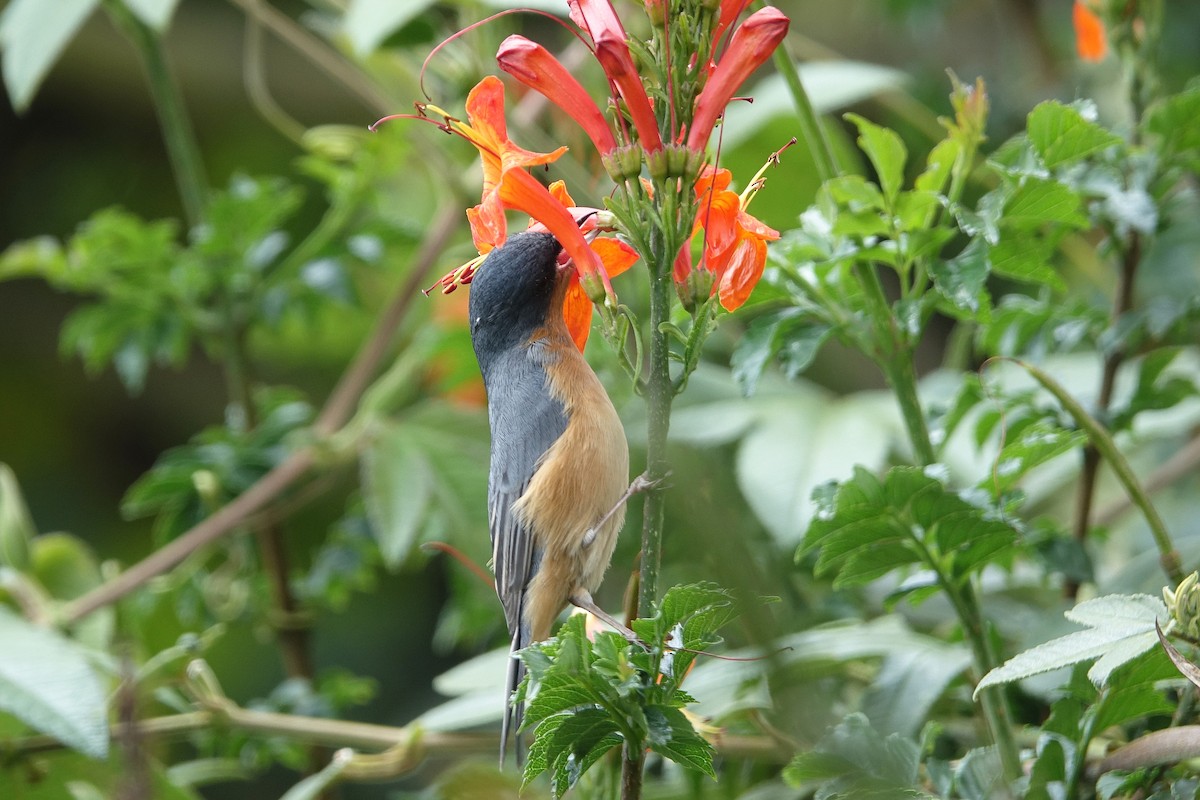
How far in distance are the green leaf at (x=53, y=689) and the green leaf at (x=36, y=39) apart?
92 centimetres

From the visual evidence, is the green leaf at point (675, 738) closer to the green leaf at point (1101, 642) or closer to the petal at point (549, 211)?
the green leaf at point (1101, 642)

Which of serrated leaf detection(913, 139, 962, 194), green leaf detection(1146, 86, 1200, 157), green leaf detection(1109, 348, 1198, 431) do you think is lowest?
green leaf detection(1109, 348, 1198, 431)

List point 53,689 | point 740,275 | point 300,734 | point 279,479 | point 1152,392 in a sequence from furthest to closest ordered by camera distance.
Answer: point 279,479 → point 300,734 → point 53,689 → point 1152,392 → point 740,275

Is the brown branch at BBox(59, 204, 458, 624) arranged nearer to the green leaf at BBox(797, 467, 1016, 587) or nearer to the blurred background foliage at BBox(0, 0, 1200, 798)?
the blurred background foliage at BBox(0, 0, 1200, 798)

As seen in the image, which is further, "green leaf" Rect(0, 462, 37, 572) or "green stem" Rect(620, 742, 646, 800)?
"green leaf" Rect(0, 462, 37, 572)

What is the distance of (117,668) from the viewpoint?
1886 millimetres

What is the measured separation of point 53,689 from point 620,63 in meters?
1.21

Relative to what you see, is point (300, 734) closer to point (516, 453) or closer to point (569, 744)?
point (516, 453)

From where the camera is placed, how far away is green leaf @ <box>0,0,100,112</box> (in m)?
2.04

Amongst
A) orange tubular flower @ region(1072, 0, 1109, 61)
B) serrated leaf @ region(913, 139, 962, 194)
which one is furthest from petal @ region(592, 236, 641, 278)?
orange tubular flower @ region(1072, 0, 1109, 61)

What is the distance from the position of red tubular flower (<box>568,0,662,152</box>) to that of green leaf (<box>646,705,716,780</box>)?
50 cm

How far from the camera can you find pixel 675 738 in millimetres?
1017

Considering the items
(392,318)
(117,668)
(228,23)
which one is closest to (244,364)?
(392,318)

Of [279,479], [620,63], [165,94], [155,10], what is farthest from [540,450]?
[165,94]
